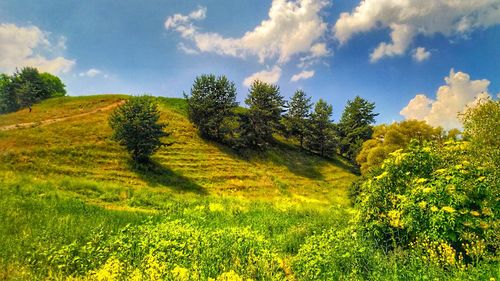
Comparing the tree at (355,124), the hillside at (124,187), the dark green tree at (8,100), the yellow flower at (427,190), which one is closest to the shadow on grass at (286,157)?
the hillside at (124,187)

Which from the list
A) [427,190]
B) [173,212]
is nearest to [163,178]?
[173,212]

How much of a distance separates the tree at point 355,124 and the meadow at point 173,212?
5.52 metres

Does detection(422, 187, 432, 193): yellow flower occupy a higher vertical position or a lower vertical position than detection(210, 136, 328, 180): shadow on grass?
higher

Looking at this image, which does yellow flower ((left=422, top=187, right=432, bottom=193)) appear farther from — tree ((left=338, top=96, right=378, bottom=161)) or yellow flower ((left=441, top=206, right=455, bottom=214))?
tree ((left=338, top=96, right=378, bottom=161))

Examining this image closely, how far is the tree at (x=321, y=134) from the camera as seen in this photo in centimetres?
5822

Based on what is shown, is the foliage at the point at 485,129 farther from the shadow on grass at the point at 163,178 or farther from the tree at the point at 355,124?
the tree at the point at 355,124

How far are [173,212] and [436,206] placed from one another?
13.9m

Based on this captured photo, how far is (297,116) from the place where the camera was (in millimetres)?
59969

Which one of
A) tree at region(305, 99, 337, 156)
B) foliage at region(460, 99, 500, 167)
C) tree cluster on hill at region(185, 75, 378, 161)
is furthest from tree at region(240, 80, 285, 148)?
foliage at region(460, 99, 500, 167)

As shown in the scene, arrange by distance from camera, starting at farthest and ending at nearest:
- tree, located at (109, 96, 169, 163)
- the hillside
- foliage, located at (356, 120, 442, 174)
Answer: foliage, located at (356, 120, 442, 174), tree, located at (109, 96, 169, 163), the hillside

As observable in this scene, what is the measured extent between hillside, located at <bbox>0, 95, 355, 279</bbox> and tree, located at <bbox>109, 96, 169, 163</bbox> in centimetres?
185

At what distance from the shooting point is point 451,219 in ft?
28.5

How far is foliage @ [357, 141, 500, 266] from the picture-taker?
8.73m

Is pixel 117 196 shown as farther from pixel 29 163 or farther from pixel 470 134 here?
pixel 470 134
